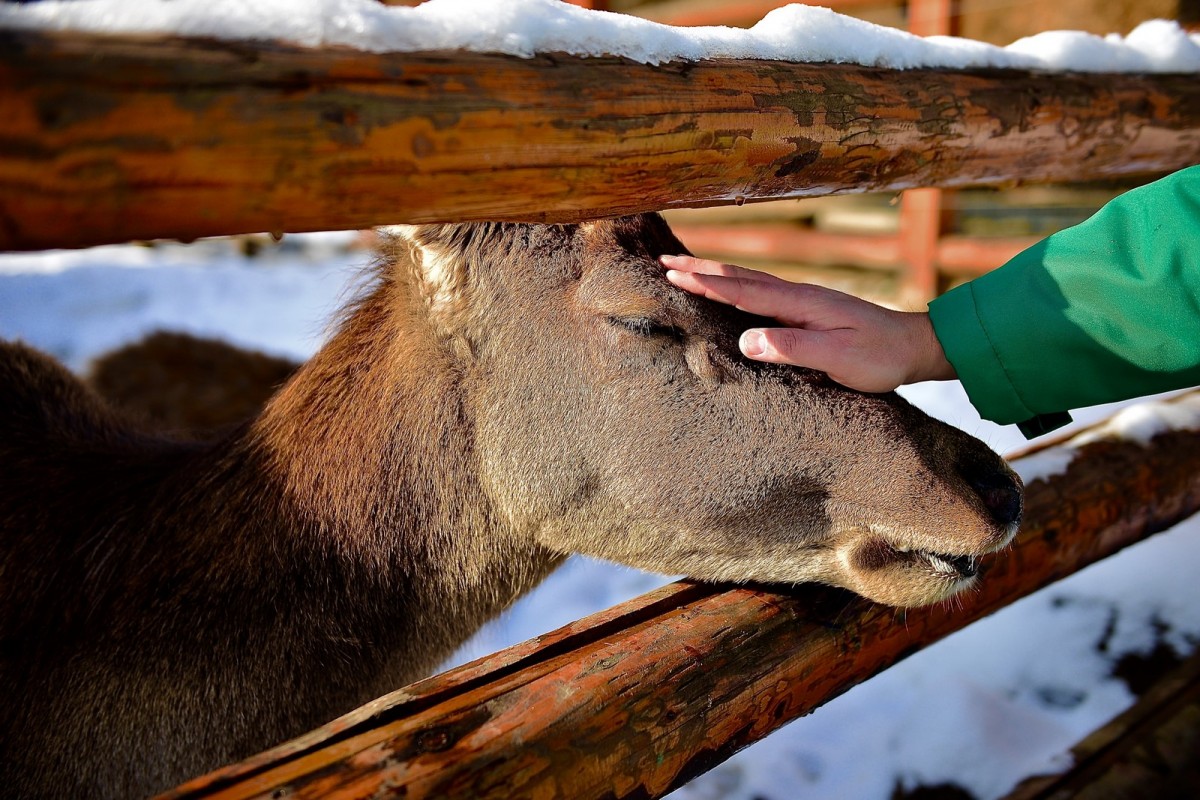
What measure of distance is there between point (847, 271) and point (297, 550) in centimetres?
656

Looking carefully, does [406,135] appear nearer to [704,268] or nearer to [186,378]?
[704,268]

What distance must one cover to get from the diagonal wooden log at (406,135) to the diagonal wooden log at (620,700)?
73 cm

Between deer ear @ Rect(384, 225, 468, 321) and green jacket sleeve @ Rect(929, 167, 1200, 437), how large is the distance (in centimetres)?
105

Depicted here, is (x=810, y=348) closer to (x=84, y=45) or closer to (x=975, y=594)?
(x=975, y=594)

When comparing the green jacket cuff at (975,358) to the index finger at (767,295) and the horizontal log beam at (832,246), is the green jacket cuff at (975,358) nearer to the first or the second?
the index finger at (767,295)

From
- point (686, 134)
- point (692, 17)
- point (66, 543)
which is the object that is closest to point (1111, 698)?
point (686, 134)

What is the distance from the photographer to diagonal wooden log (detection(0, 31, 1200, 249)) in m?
0.94

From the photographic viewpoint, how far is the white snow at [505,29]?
40.3 inches

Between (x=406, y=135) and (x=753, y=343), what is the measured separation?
34.6 inches

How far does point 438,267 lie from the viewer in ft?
6.45

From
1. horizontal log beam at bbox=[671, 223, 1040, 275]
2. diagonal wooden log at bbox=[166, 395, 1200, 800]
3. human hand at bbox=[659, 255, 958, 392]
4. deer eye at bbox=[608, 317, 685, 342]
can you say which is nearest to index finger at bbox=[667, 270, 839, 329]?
human hand at bbox=[659, 255, 958, 392]

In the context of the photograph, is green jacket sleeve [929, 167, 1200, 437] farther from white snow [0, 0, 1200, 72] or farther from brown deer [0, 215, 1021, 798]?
white snow [0, 0, 1200, 72]

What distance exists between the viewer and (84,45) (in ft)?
3.11

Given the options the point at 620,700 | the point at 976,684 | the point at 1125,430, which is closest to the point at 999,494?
the point at 620,700
